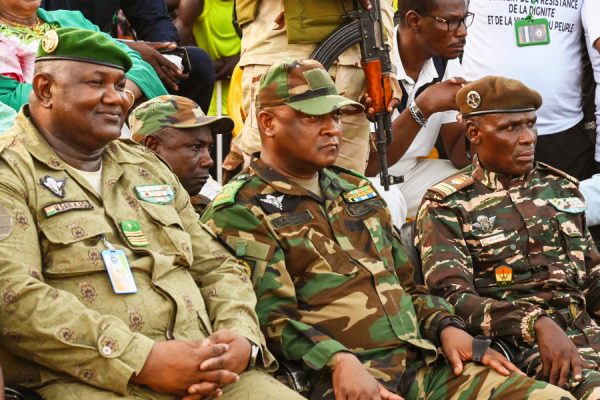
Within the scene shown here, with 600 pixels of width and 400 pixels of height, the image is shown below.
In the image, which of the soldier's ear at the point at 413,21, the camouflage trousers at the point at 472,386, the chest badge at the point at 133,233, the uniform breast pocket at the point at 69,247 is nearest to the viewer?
the uniform breast pocket at the point at 69,247

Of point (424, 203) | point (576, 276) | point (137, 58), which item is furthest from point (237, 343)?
point (137, 58)

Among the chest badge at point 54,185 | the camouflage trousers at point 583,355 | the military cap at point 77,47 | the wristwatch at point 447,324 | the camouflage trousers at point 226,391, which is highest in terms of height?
the military cap at point 77,47

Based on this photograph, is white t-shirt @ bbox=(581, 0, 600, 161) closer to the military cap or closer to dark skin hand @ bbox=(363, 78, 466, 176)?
dark skin hand @ bbox=(363, 78, 466, 176)

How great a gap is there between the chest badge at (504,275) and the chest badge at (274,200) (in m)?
1.17

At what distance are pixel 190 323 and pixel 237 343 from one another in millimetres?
187

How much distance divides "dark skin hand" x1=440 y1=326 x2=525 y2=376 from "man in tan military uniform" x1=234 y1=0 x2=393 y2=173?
1459mm

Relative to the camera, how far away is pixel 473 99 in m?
5.11

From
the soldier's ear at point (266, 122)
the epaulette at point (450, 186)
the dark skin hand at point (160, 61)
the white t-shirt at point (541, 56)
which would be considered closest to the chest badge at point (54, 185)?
the soldier's ear at point (266, 122)

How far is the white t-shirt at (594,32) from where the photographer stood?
678 centimetres

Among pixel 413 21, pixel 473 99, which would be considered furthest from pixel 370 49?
pixel 413 21

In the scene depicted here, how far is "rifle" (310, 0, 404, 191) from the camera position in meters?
5.34

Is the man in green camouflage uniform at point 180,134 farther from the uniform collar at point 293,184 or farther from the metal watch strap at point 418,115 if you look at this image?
the metal watch strap at point 418,115

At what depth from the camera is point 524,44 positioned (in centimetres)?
682

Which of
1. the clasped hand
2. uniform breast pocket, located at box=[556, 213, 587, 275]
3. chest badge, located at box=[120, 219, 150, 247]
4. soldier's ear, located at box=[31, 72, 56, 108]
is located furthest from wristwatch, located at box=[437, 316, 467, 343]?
soldier's ear, located at box=[31, 72, 56, 108]
